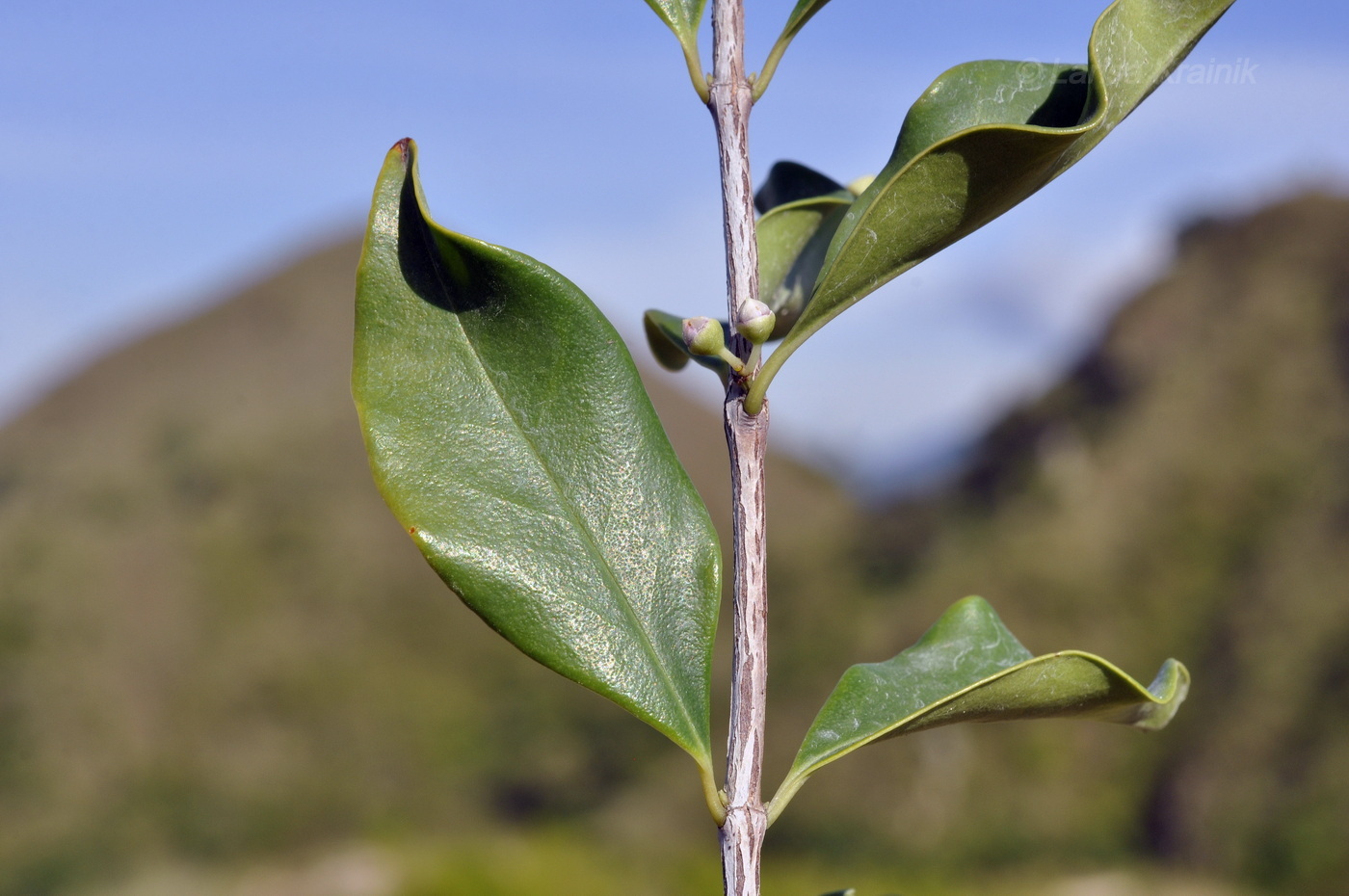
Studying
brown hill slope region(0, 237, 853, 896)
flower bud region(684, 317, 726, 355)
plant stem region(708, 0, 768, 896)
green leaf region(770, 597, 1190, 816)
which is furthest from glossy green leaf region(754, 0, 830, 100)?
brown hill slope region(0, 237, 853, 896)

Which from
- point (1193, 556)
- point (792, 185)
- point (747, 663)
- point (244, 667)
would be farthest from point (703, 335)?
point (244, 667)

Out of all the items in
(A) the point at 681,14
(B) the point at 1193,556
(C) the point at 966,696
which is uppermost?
(A) the point at 681,14

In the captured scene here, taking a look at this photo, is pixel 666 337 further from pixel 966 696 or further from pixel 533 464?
pixel 966 696

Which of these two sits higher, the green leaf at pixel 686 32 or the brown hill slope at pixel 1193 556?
the green leaf at pixel 686 32

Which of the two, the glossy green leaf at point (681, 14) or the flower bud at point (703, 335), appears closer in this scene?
the flower bud at point (703, 335)

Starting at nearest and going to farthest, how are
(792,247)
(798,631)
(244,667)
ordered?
(792,247), (244,667), (798,631)

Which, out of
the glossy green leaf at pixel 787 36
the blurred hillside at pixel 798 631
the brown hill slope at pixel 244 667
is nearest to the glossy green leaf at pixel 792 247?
the glossy green leaf at pixel 787 36

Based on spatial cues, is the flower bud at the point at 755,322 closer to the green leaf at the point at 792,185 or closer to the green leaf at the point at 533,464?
the green leaf at the point at 533,464
